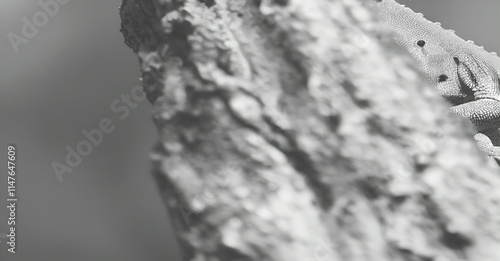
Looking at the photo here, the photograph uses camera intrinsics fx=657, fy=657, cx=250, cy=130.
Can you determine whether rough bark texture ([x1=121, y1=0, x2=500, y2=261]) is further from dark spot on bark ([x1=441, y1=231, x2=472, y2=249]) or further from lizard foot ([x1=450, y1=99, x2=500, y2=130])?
lizard foot ([x1=450, y1=99, x2=500, y2=130])

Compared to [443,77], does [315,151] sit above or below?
below

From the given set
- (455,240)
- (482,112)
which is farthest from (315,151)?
(482,112)


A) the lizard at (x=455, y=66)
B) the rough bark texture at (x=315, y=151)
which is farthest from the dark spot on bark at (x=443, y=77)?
the rough bark texture at (x=315, y=151)

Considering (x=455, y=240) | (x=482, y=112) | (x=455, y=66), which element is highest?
(x=455, y=66)

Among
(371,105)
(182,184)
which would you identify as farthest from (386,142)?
(182,184)

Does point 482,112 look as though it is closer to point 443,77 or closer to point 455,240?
point 443,77

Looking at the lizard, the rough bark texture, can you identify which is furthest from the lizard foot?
the rough bark texture

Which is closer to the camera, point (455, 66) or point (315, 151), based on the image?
point (315, 151)
